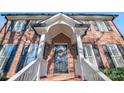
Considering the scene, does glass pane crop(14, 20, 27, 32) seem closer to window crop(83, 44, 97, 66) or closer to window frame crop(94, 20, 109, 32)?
window crop(83, 44, 97, 66)

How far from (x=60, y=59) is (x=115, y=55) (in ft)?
6.46

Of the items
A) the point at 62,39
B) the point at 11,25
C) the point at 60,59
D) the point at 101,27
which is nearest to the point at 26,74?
the point at 60,59

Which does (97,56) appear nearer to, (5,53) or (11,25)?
(5,53)

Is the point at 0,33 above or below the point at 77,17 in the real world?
below

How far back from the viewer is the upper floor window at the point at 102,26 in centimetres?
804

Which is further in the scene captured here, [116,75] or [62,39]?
[62,39]

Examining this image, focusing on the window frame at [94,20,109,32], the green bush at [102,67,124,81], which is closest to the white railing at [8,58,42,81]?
the green bush at [102,67,124,81]

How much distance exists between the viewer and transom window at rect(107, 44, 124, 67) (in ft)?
22.1

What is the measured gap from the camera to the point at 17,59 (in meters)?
6.59

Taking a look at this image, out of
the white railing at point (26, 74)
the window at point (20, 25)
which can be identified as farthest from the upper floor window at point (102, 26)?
the white railing at point (26, 74)

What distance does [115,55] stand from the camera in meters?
6.97
